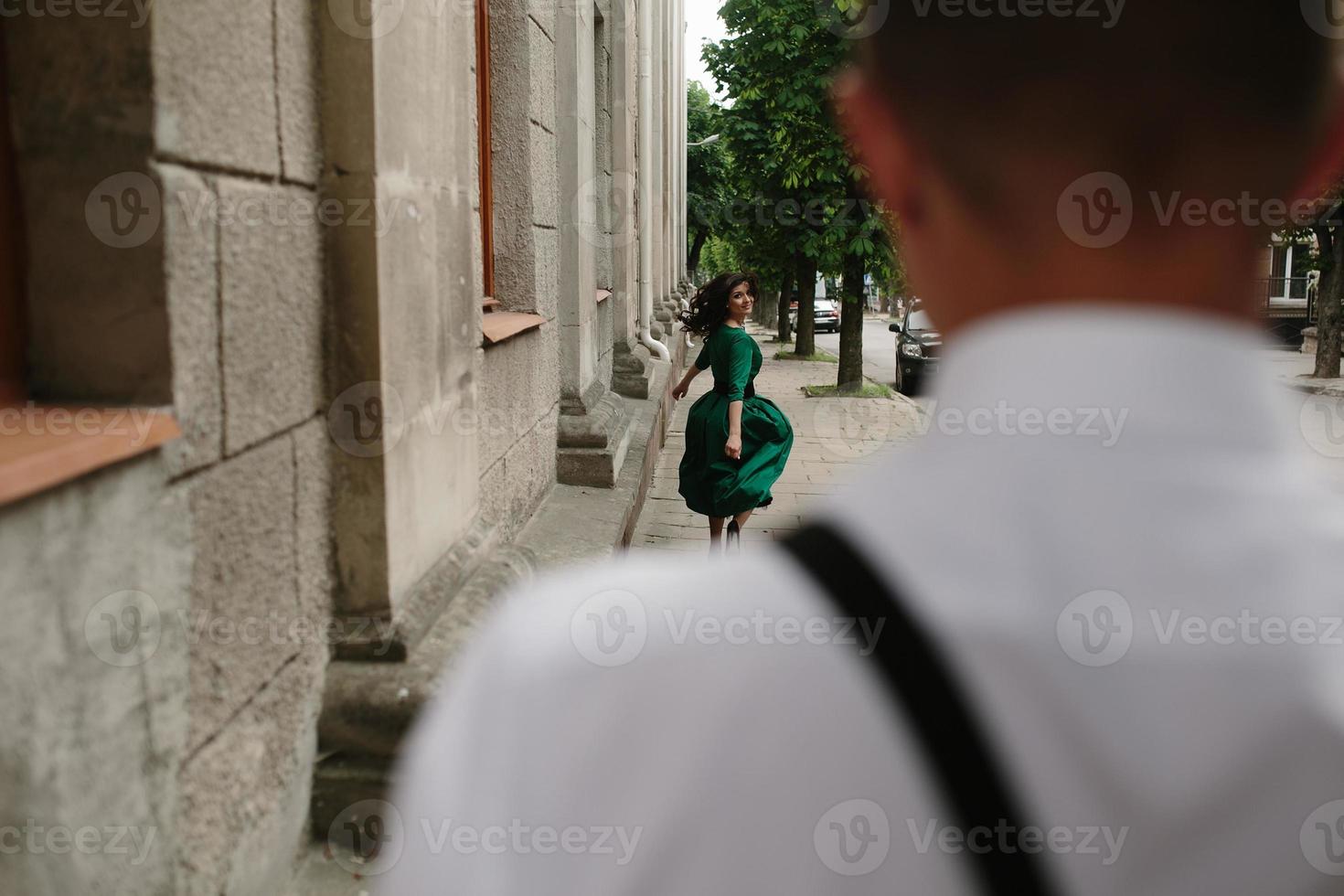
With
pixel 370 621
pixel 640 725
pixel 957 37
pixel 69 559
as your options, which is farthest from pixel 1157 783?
pixel 370 621

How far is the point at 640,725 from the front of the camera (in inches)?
25.9

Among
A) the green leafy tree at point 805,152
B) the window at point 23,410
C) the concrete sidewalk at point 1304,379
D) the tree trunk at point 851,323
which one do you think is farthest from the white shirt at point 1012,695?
the tree trunk at point 851,323

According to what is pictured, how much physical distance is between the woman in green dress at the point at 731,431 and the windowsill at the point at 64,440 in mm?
4461

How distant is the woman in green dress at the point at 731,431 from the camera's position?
6.53 metres

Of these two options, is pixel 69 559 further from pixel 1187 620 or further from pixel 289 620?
pixel 1187 620

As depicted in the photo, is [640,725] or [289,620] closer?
[640,725]

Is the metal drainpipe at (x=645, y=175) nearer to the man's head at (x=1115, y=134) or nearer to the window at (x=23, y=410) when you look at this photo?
the window at (x=23, y=410)

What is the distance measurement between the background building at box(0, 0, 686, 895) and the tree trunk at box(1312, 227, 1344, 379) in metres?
19.9

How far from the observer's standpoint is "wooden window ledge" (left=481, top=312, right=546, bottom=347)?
489cm

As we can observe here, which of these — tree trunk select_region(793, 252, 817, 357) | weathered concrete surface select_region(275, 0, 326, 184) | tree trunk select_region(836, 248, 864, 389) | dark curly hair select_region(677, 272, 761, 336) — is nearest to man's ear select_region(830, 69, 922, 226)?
weathered concrete surface select_region(275, 0, 326, 184)

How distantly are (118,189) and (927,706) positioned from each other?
79.0 inches

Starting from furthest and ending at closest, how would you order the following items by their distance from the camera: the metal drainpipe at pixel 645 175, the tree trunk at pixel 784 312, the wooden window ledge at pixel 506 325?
the tree trunk at pixel 784 312 < the metal drainpipe at pixel 645 175 < the wooden window ledge at pixel 506 325

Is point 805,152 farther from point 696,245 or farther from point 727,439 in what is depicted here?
point 696,245

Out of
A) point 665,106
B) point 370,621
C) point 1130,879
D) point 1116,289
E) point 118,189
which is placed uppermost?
point 665,106
